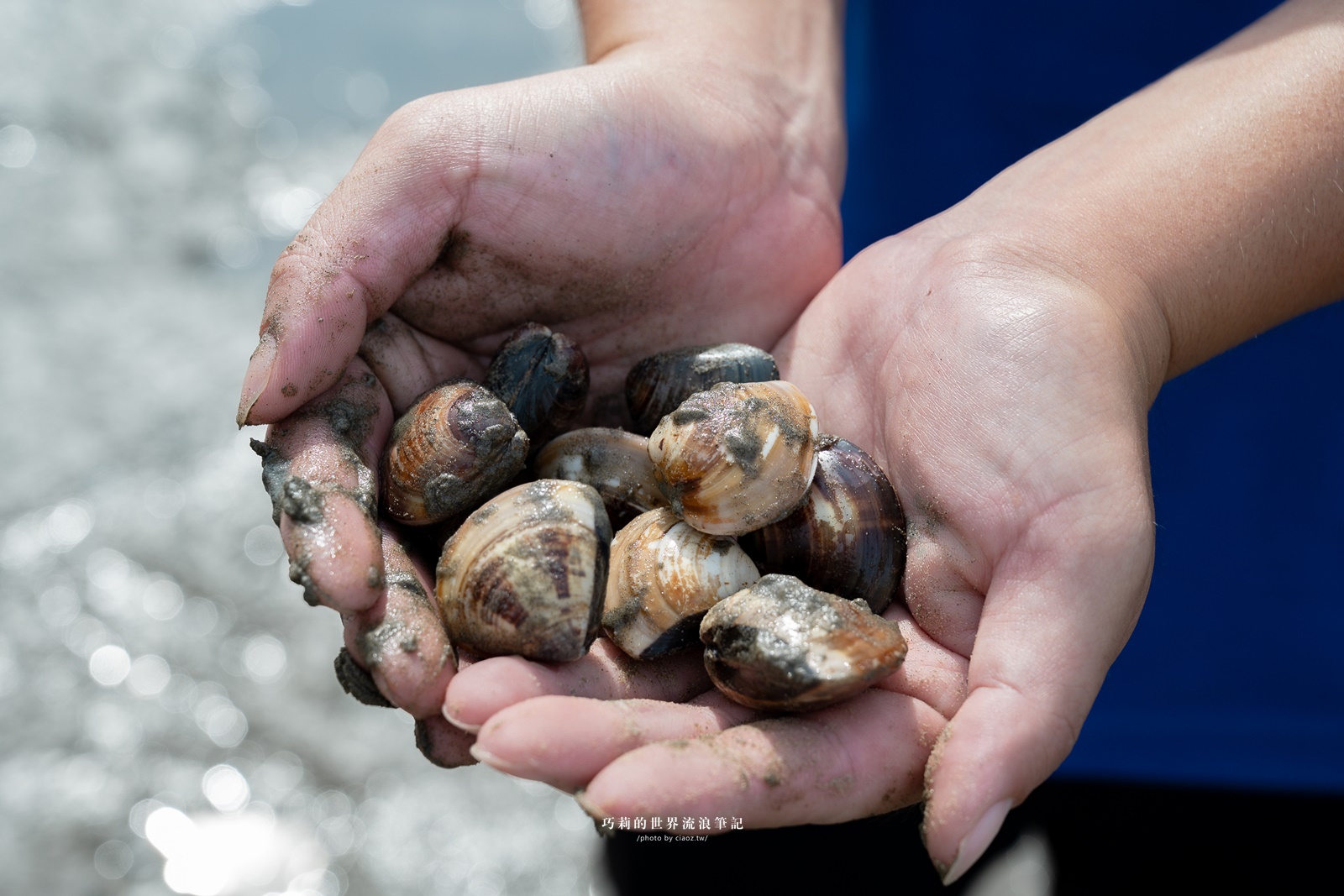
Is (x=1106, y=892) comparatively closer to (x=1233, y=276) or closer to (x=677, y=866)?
(x=677, y=866)

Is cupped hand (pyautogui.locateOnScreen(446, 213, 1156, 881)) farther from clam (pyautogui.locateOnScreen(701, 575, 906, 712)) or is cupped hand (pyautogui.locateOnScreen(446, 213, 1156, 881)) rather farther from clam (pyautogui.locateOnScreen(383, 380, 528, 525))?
clam (pyautogui.locateOnScreen(383, 380, 528, 525))

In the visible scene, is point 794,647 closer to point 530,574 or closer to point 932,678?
Answer: point 932,678

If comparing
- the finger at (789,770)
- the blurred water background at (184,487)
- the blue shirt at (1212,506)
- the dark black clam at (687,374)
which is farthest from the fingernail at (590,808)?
the blurred water background at (184,487)

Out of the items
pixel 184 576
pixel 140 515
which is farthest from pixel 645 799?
pixel 140 515

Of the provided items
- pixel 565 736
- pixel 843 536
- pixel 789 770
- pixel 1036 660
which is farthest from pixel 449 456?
pixel 1036 660

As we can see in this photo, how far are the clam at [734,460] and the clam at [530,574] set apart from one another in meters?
0.23

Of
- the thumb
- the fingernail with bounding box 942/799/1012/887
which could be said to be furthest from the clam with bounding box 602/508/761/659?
the thumb

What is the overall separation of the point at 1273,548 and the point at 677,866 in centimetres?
240

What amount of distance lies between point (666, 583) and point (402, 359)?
3.64ft

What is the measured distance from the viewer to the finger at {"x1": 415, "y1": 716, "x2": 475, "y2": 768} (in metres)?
2.23

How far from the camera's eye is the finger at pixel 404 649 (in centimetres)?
216

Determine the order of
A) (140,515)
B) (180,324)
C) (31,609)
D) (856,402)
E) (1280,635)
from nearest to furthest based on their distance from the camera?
(856,402), (1280,635), (31,609), (140,515), (180,324)

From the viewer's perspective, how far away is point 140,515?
552 centimetres

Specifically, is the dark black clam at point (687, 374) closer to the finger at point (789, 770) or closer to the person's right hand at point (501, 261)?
the person's right hand at point (501, 261)
